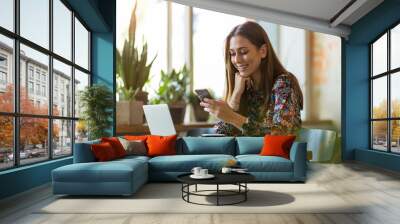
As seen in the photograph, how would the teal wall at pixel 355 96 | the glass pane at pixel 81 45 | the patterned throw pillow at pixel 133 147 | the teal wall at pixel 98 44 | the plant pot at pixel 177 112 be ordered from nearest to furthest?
the teal wall at pixel 98 44
the patterned throw pillow at pixel 133 147
the glass pane at pixel 81 45
the teal wall at pixel 355 96
the plant pot at pixel 177 112

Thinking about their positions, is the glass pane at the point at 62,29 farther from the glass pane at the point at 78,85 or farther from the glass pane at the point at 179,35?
the glass pane at the point at 179,35

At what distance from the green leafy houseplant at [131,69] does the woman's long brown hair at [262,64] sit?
67.1 inches

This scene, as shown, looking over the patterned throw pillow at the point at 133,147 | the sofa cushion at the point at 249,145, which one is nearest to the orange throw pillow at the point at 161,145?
the patterned throw pillow at the point at 133,147

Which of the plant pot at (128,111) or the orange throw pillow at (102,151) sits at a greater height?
the plant pot at (128,111)

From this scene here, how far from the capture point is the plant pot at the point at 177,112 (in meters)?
8.72

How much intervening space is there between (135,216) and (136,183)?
3.36ft

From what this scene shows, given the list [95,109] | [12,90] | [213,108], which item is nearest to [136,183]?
[12,90]

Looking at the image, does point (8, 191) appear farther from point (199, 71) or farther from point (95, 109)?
point (199, 71)

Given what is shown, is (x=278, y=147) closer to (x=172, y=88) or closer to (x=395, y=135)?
(x=395, y=135)

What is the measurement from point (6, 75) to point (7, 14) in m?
0.64

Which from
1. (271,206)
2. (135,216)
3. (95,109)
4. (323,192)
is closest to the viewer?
(135,216)

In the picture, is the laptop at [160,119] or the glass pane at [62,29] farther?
the laptop at [160,119]

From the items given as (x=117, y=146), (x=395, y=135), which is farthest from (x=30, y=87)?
(x=395, y=135)

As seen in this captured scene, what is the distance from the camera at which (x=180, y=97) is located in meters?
8.85
